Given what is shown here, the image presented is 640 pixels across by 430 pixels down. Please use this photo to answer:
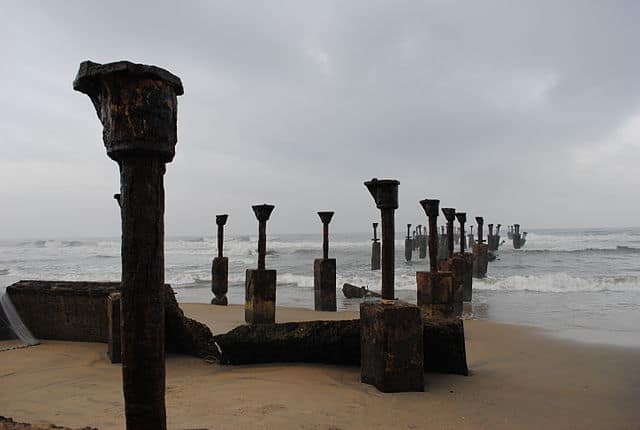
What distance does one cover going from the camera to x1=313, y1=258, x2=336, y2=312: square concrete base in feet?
43.4

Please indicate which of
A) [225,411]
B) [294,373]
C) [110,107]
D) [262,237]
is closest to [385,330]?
[294,373]

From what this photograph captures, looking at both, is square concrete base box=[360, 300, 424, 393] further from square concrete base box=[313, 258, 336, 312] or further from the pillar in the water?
square concrete base box=[313, 258, 336, 312]

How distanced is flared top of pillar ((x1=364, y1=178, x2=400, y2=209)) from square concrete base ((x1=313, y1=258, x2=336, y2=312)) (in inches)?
299

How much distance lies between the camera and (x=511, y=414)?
4.34 m

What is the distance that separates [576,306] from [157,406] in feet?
46.8

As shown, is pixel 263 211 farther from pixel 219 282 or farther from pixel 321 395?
pixel 321 395

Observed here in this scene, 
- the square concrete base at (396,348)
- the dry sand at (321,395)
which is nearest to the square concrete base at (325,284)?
the dry sand at (321,395)

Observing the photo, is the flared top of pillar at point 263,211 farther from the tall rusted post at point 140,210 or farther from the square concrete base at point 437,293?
the tall rusted post at point 140,210

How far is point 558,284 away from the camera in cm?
2008

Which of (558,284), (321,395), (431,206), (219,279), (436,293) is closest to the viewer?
(321,395)

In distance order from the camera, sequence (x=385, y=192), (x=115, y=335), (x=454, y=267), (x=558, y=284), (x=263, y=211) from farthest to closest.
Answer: (x=558, y=284) → (x=454, y=267) → (x=263, y=211) → (x=115, y=335) → (x=385, y=192)

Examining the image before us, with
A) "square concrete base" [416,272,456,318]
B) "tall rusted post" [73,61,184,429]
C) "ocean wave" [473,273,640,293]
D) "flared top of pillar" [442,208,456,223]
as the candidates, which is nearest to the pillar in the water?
"flared top of pillar" [442,208,456,223]

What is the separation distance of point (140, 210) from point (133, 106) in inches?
19.7

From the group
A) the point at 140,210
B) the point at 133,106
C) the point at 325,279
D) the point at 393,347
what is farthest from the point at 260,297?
the point at 133,106
